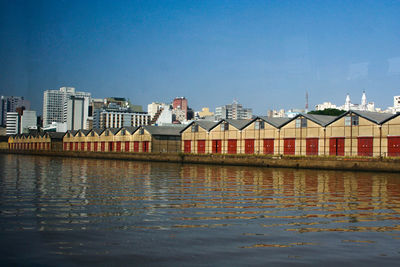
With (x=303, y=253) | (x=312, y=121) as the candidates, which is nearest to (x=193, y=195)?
(x=303, y=253)

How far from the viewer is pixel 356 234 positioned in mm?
14516

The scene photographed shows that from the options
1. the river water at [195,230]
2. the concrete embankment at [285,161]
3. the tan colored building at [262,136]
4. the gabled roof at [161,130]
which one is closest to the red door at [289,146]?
the tan colored building at [262,136]

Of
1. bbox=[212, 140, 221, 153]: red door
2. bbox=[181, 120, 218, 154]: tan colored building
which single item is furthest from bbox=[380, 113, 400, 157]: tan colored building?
bbox=[181, 120, 218, 154]: tan colored building

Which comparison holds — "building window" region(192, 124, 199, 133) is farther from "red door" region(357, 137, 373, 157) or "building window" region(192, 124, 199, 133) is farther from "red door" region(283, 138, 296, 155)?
"red door" region(357, 137, 373, 157)

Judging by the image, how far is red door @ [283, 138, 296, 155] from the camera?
2867 inches

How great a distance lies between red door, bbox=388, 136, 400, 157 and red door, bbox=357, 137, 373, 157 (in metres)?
2.91

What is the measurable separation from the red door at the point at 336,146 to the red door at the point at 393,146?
7862 mm

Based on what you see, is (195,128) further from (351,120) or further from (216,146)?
(351,120)

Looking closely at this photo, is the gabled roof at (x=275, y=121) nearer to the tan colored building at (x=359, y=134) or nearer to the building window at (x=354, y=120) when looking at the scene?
the tan colored building at (x=359, y=134)

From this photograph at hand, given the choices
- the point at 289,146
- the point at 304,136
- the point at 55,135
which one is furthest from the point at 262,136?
the point at 55,135

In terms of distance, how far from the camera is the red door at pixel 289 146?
72.8 meters

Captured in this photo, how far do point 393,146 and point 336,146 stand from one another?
9.47 meters

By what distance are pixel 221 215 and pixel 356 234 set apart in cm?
568

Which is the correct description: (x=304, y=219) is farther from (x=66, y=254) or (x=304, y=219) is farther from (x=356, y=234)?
(x=66, y=254)
